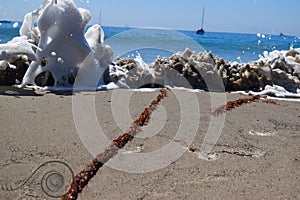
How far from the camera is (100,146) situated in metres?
2.64

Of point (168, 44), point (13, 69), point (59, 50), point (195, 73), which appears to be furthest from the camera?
point (168, 44)

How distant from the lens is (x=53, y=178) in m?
2.08

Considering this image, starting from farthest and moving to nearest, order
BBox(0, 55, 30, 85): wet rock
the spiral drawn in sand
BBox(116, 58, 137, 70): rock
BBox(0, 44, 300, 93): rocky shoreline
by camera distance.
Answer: BBox(116, 58, 137, 70): rock, BBox(0, 44, 300, 93): rocky shoreline, BBox(0, 55, 30, 85): wet rock, the spiral drawn in sand

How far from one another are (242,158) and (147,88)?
2.79m

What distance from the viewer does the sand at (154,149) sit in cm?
200

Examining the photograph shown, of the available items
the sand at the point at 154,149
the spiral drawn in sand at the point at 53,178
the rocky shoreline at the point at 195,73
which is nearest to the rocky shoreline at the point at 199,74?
the rocky shoreline at the point at 195,73

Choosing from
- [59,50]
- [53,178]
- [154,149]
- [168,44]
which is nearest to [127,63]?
[59,50]

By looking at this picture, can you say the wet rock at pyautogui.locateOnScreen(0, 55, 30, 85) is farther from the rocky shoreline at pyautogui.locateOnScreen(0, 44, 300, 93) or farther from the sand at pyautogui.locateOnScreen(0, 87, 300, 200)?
the sand at pyautogui.locateOnScreen(0, 87, 300, 200)

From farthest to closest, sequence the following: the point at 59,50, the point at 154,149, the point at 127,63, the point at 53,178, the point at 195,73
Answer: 1. the point at 127,63
2. the point at 195,73
3. the point at 59,50
4. the point at 154,149
5. the point at 53,178

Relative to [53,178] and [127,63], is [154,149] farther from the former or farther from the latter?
[127,63]

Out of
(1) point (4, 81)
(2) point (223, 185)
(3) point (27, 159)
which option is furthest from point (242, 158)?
(1) point (4, 81)

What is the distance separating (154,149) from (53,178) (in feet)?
2.80

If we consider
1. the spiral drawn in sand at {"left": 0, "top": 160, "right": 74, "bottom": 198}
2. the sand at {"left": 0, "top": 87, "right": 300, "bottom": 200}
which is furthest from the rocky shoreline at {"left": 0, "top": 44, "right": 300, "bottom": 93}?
the spiral drawn in sand at {"left": 0, "top": 160, "right": 74, "bottom": 198}

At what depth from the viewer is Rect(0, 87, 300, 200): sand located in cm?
200
